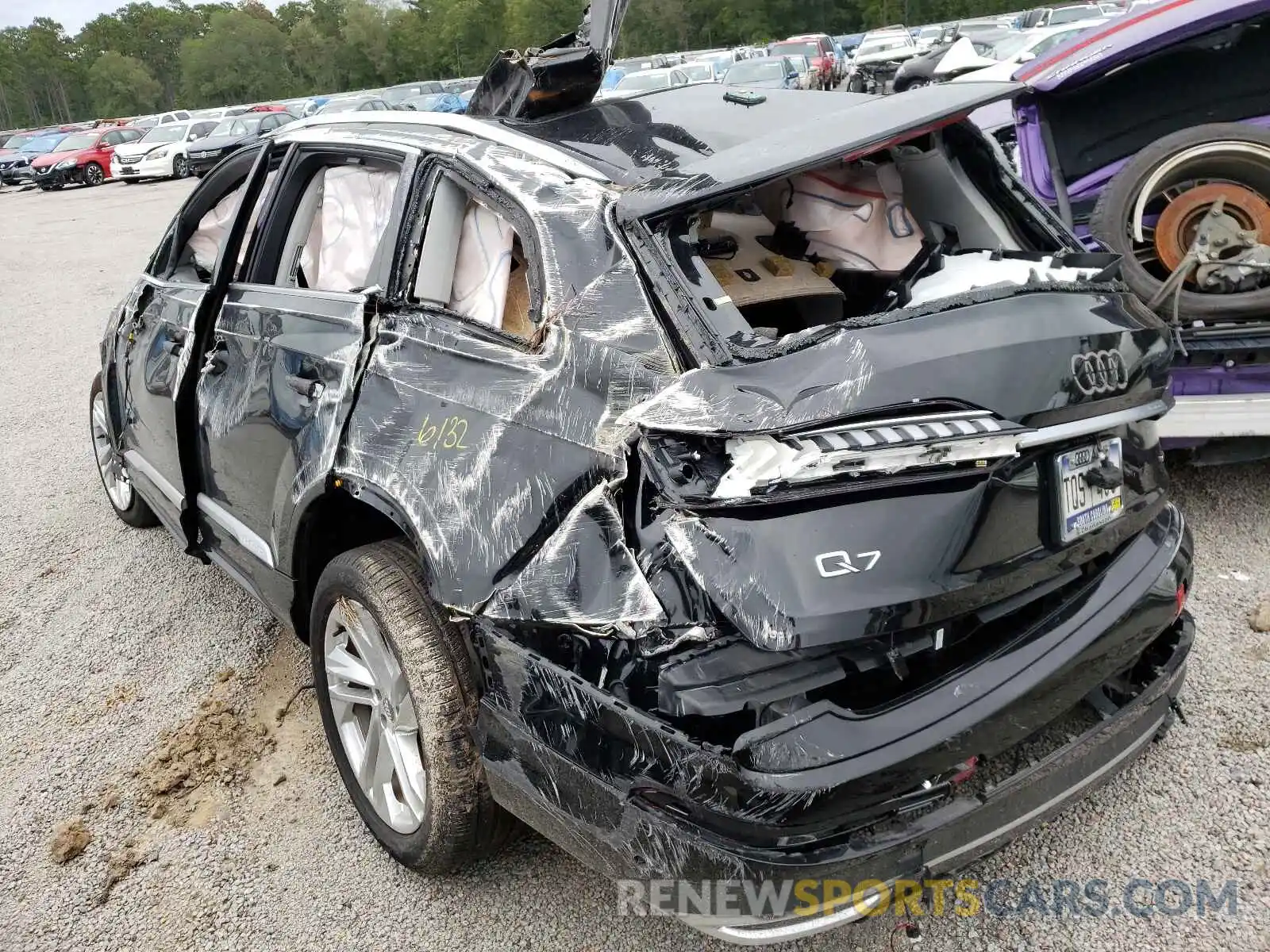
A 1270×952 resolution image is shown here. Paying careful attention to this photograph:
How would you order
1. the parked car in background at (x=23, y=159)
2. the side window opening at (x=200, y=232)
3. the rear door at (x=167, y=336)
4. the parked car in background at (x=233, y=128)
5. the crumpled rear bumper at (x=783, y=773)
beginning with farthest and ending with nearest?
the parked car in background at (x=23, y=159)
the parked car in background at (x=233, y=128)
the side window opening at (x=200, y=232)
the rear door at (x=167, y=336)
the crumpled rear bumper at (x=783, y=773)

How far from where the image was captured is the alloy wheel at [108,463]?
4770mm

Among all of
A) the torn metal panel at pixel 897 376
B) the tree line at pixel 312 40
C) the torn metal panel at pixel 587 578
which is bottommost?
the torn metal panel at pixel 587 578

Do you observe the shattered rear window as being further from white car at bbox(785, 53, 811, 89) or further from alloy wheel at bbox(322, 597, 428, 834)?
white car at bbox(785, 53, 811, 89)

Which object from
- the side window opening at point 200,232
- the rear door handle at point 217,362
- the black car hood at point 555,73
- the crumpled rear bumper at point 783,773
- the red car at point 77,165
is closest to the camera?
the crumpled rear bumper at point 783,773

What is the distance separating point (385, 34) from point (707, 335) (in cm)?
8024

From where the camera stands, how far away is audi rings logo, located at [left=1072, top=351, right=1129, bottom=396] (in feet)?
6.35

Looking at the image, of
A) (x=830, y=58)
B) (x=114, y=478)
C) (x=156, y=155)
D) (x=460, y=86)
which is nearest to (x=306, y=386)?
(x=114, y=478)

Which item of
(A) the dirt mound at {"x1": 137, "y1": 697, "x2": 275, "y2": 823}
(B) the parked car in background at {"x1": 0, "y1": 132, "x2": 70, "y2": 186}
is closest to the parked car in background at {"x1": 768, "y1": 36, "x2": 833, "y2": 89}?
(A) the dirt mound at {"x1": 137, "y1": 697, "x2": 275, "y2": 823}

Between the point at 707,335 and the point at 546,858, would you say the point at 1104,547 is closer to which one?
the point at 707,335

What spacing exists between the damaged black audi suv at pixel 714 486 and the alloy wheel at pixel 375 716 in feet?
0.04

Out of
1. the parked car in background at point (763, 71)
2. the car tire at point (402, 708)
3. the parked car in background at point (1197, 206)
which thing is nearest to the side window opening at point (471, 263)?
the car tire at point (402, 708)

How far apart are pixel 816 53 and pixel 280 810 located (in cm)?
2228

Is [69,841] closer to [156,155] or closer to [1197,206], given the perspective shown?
[1197,206]

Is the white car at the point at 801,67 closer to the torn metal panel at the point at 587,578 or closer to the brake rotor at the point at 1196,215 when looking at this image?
the brake rotor at the point at 1196,215
